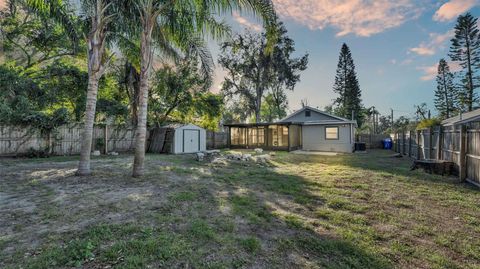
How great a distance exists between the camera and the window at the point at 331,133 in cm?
1633

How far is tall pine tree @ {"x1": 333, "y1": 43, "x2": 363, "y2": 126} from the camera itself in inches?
1200

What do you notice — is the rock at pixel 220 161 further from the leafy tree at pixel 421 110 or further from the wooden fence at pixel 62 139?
the leafy tree at pixel 421 110

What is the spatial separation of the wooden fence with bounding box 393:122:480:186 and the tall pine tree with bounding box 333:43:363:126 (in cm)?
2182

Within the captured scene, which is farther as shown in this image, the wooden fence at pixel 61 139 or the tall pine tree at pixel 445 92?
the tall pine tree at pixel 445 92

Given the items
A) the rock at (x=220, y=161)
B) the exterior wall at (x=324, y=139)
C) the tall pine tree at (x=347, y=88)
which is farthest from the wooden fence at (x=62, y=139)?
the tall pine tree at (x=347, y=88)

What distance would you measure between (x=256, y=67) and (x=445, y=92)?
81.3ft

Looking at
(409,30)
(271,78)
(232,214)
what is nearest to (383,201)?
(232,214)

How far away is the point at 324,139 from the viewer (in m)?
16.7

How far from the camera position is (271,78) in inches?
978

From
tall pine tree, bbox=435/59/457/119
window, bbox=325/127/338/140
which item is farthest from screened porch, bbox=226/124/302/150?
tall pine tree, bbox=435/59/457/119

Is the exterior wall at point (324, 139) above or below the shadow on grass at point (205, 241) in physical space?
above

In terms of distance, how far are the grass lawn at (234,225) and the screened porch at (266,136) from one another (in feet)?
37.6

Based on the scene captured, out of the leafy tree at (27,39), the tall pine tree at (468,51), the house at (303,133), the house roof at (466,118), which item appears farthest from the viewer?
the tall pine tree at (468,51)

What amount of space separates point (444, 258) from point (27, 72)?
1959 cm
